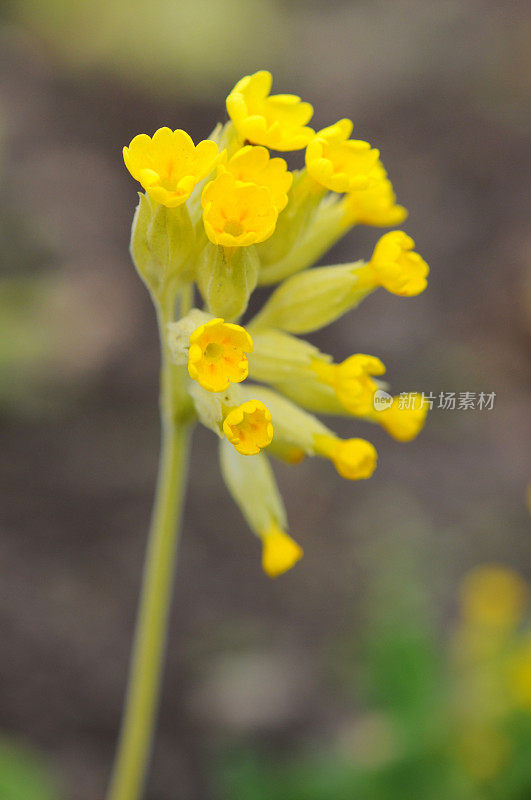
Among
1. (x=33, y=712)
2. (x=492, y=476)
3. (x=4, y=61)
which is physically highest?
(x=4, y=61)

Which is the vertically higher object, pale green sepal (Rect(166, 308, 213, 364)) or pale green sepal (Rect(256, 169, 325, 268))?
pale green sepal (Rect(256, 169, 325, 268))

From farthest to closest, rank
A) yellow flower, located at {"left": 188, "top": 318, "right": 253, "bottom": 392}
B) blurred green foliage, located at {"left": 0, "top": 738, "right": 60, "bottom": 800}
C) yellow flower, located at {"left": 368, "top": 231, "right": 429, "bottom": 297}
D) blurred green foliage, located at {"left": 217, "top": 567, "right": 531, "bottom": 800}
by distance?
blurred green foliage, located at {"left": 217, "top": 567, "right": 531, "bottom": 800} < blurred green foliage, located at {"left": 0, "top": 738, "right": 60, "bottom": 800} < yellow flower, located at {"left": 368, "top": 231, "right": 429, "bottom": 297} < yellow flower, located at {"left": 188, "top": 318, "right": 253, "bottom": 392}

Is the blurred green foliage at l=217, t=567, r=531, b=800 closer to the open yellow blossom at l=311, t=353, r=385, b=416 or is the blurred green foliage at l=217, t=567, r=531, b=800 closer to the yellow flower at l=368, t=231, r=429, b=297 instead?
the open yellow blossom at l=311, t=353, r=385, b=416

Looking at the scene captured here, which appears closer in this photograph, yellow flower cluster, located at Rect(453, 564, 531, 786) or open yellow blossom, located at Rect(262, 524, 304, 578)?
open yellow blossom, located at Rect(262, 524, 304, 578)

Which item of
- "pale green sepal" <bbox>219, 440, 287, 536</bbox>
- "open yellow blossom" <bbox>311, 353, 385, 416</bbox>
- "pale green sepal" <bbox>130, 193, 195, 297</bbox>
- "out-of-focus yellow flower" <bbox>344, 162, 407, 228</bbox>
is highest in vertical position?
"out-of-focus yellow flower" <bbox>344, 162, 407, 228</bbox>

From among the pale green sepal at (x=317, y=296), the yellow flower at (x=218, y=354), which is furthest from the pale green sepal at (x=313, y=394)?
the yellow flower at (x=218, y=354)

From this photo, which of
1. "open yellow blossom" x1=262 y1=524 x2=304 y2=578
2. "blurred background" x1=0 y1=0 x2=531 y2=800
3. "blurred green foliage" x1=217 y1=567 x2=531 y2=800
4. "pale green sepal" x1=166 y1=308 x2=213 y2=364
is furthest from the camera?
"blurred background" x1=0 y1=0 x2=531 y2=800

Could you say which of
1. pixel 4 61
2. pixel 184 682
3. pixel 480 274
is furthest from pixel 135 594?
pixel 4 61

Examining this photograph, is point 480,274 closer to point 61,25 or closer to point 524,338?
point 524,338

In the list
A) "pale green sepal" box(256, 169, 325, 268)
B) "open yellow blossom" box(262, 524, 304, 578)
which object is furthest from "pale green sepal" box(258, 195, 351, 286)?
"open yellow blossom" box(262, 524, 304, 578)
